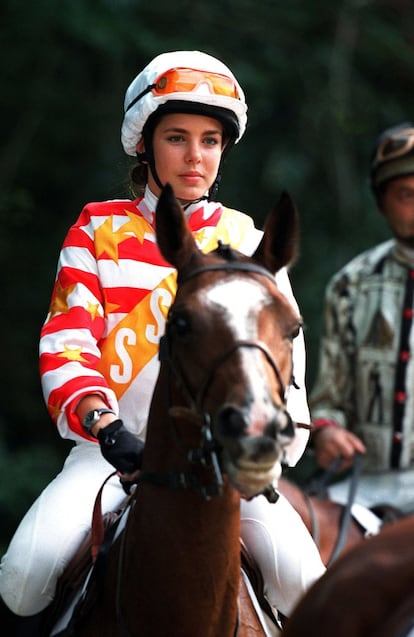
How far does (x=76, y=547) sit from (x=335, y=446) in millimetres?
3374

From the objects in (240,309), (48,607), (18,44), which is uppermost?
(18,44)

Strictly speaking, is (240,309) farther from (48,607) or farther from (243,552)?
(48,607)

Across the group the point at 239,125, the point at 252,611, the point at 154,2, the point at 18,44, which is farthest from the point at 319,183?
the point at 252,611

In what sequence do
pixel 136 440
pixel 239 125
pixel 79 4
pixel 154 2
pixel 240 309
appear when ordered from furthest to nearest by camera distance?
pixel 154 2 → pixel 79 4 → pixel 239 125 → pixel 136 440 → pixel 240 309

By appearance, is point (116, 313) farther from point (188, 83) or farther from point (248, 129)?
point (248, 129)

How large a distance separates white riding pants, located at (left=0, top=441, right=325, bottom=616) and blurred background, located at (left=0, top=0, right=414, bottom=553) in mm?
7146

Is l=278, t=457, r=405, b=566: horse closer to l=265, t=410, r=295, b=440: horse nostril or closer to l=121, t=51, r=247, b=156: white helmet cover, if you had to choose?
l=121, t=51, r=247, b=156: white helmet cover

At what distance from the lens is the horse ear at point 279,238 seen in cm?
381

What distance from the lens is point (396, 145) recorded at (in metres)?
7.75

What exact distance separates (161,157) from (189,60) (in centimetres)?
36

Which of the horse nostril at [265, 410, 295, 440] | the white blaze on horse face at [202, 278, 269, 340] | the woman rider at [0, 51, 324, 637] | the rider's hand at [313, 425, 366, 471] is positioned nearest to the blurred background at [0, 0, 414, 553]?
the rider's hand at [313, 425, 366, 471]

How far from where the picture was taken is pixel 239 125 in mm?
4617

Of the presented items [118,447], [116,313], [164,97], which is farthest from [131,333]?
[164,97]

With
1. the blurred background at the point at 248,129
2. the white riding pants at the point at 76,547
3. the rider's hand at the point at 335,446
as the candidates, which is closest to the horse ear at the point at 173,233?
the white riding pants at the point at 76,547
